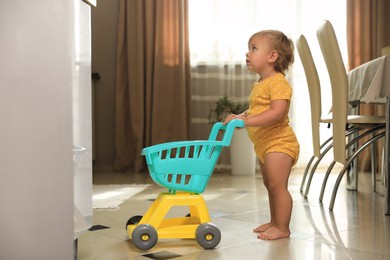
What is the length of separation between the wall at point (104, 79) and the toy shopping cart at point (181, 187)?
10.6 feet

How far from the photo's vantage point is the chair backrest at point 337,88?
2471 millimetres

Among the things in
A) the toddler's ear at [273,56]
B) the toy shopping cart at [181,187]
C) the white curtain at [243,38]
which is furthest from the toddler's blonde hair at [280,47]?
the white curtain at [243,38]

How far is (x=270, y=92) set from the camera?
1942 millimetres

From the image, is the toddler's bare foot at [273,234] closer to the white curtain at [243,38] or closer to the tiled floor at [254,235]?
the tiled floor at [254,235]

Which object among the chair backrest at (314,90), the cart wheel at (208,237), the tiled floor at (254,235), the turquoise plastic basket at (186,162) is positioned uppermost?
the chair backrest at (314,90)

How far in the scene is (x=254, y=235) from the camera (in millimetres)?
1980

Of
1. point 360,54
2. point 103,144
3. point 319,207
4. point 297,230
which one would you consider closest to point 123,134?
point 103,144

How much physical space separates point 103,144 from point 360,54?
2377 mm

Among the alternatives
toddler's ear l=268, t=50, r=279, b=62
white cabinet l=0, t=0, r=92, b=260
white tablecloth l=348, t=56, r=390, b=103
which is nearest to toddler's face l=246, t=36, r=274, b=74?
toddler's ear l=268, t=50, r=279, b=62

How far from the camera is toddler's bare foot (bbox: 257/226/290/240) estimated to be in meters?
1.90

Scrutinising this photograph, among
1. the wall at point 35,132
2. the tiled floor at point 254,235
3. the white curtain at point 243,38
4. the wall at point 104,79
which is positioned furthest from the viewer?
the wall at point 104,79

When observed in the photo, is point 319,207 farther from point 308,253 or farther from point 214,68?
point 214,68

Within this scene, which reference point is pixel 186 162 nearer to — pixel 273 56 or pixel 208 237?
pixel 208 237

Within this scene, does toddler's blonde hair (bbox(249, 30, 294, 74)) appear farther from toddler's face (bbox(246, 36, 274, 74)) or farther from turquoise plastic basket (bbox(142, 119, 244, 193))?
turquoise plastic basket (bbox(142, 119, 244, 193))
